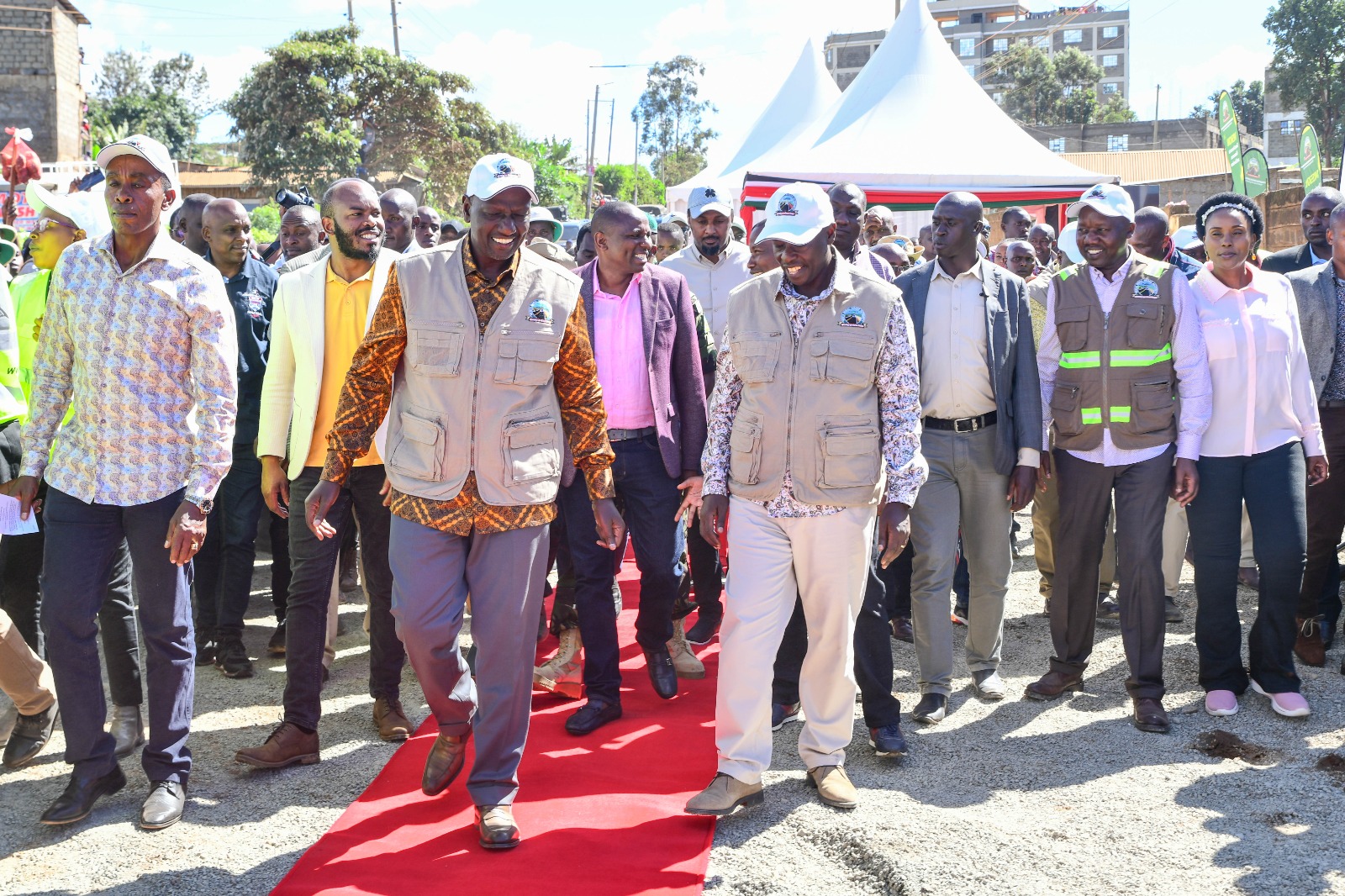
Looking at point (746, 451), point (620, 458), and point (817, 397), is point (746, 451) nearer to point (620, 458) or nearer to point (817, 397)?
point (817, 397)

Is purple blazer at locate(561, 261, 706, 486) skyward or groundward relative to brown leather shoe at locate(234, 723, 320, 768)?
skyward

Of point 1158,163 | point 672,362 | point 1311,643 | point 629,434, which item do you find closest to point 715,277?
point 672,362

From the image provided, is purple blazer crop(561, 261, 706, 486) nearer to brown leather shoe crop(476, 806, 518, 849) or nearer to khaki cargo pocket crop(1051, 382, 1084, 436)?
khaki cargo pocket crop(1051, 382, 1084, 436)

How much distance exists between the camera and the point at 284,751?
4.74m

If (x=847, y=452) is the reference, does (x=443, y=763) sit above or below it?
below

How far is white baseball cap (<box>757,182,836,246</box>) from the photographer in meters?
4.06

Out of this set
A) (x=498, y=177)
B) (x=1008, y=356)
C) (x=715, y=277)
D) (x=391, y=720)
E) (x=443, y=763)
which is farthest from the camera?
(x=715, y=277)

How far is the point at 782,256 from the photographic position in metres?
4.14

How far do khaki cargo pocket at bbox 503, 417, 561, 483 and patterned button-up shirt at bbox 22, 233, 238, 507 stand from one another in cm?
106

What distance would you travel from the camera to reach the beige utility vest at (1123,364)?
5.18 meters

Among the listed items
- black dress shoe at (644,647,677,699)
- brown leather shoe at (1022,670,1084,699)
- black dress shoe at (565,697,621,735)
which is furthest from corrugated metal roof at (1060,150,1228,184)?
black dress shoe at (565,697,621,735)

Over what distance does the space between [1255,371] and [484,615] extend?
360cm

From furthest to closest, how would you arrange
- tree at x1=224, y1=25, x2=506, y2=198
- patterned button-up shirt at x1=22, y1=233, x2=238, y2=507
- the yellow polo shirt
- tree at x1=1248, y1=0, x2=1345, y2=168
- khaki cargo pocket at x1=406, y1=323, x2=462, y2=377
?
tree at x1=1248, y1=0, x2=1345, y2=168 → tree at x1=224, y1=25, x2=506, y2=198 → the yellow polo shirt → patterned button-up shirt at x1=22, y1=233, x2=238, y2=507 → khaki cargo pocket at x1=406, y1=323, x2=462, y2=377

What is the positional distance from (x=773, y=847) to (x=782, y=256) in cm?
200
